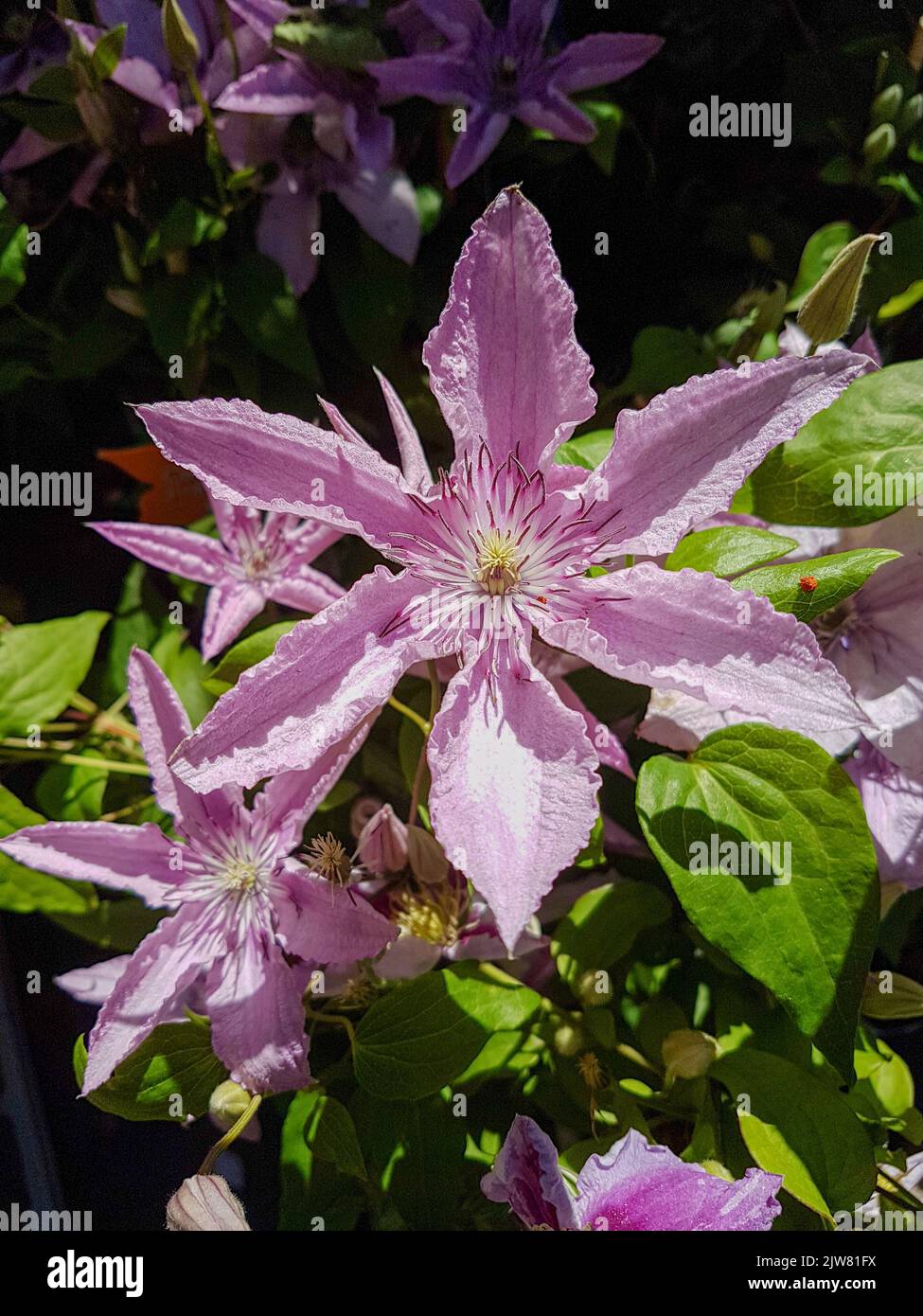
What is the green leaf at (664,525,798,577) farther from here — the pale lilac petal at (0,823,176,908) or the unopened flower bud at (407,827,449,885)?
the pale lilac petal at (0,823,176,908)

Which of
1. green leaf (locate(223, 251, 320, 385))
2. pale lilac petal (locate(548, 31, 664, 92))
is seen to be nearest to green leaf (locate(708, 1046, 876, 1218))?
green leaf (locate(223, 251, 320, 385))

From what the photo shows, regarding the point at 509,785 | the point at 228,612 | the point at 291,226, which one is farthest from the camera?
the point at 291,226

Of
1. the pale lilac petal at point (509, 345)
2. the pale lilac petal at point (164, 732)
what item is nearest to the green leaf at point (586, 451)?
the pale lilac petal at point (509, 345)

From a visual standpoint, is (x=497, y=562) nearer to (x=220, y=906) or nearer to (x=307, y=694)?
(x=307, y=694)

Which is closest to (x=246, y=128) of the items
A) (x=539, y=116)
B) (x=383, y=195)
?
(x=383, y=195)

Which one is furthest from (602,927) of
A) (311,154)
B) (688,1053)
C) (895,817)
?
(311,154)

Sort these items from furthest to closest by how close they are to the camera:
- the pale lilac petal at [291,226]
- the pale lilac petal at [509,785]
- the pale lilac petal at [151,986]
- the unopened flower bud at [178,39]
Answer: the pale lilac petal at [291,226] → the unopened flower bud at [178,39] → the pale lilac petal at [151,986] → the pale lilac petal at [509,785]

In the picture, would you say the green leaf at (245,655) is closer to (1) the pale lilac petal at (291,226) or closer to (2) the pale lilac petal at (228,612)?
(2) the pale lilac petal at (228,612)
